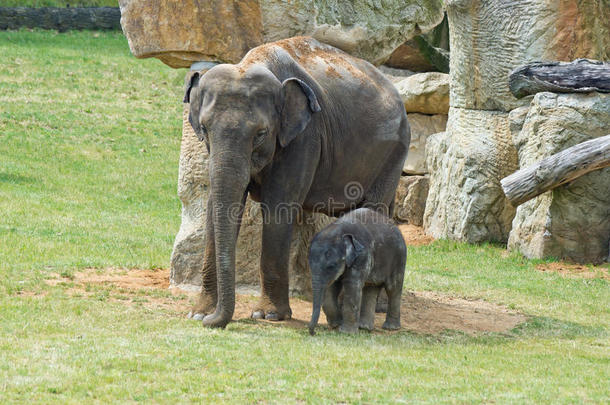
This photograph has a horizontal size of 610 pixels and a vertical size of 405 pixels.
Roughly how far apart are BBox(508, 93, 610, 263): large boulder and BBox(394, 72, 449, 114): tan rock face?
10.3ft

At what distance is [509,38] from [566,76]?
129cm

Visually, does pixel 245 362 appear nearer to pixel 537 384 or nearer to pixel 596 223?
pixel 537 384

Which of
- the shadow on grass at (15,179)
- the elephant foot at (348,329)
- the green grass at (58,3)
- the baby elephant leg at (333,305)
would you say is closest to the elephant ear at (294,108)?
the baby elephant leg at (333,305)

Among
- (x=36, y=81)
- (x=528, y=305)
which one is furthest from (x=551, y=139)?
(x=36, y=81)

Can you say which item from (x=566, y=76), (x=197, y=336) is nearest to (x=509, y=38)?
(x=566, y=76)

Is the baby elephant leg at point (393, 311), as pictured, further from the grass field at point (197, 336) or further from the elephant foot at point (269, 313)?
the elephant foot at point (269, 313)

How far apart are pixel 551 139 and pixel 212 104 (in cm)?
626

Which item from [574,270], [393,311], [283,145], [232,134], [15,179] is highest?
[232,134]

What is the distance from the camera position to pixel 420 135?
1709 cm

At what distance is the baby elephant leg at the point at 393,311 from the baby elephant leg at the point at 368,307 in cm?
21

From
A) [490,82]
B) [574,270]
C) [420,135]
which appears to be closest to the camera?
[574,270]

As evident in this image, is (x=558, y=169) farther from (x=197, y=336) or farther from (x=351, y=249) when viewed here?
(x=197, y=336)

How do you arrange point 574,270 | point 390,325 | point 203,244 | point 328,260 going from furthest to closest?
1. point 574,270
2. point 203,244
3. point 390,325
4. point 328,260

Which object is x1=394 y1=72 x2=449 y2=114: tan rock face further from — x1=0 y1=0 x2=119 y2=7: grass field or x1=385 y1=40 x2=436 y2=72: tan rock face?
x1=0 y1=0 x2=119 y2=7: grass field
